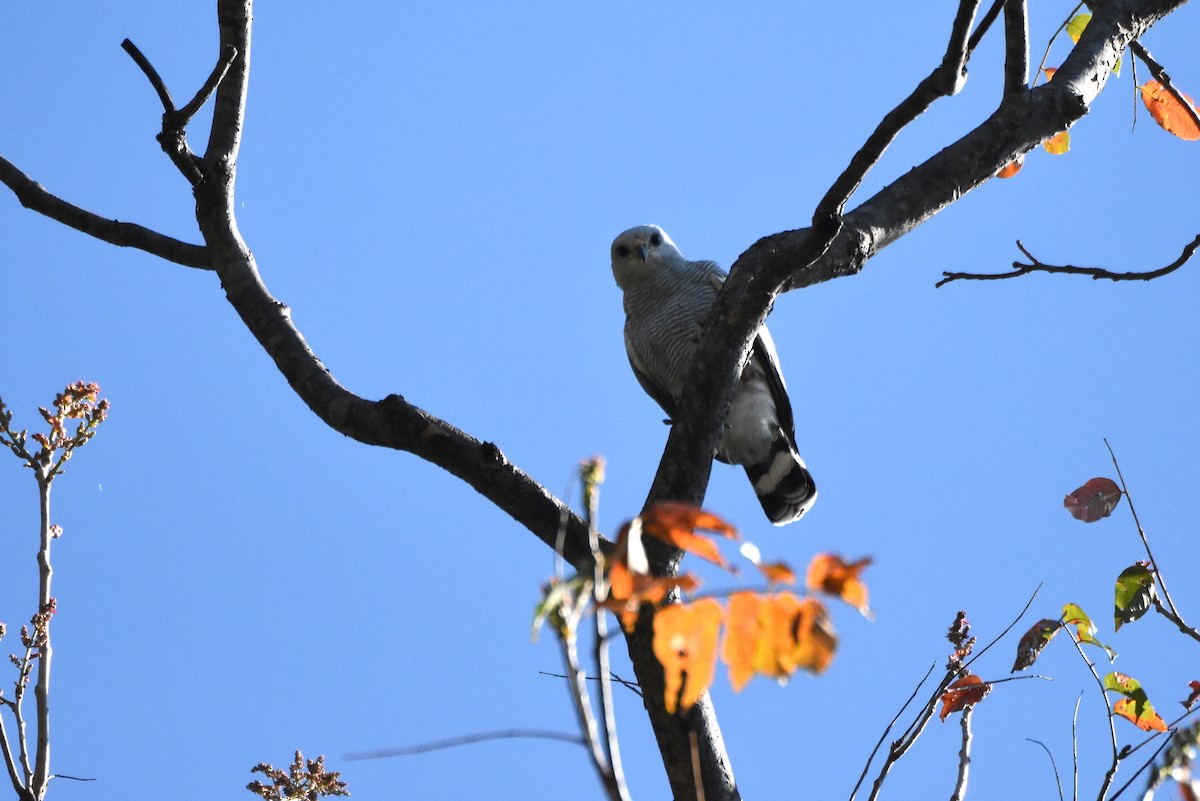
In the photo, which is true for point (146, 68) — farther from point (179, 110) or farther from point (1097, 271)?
point (1097, 271)

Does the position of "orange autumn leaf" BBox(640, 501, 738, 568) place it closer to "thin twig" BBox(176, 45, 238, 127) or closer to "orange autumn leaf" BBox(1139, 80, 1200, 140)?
"thin twig" BBox(176, 45, 238, 127)

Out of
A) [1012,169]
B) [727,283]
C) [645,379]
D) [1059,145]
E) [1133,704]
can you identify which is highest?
[645,379]

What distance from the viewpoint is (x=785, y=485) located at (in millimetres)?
5086

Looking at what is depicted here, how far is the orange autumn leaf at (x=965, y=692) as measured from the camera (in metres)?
3.06

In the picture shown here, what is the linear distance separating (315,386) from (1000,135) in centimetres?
188

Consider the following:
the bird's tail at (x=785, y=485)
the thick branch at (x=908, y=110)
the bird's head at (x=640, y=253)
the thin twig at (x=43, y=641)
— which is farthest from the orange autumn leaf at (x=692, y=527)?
the bird's head at (x=640, y=253)

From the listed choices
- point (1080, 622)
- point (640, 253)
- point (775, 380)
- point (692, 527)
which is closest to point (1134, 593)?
point (1080, 622)

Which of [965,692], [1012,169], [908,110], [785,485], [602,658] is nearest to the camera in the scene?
[602,658]

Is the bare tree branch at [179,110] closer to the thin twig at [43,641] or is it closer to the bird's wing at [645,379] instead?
the thin twig at [43,641]

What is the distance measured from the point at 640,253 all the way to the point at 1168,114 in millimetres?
2829

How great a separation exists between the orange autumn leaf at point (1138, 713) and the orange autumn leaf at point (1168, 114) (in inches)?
73.8

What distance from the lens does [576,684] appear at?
112cm

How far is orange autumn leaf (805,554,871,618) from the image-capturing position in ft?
4.35

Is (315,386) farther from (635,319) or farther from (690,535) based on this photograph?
(635,319)
